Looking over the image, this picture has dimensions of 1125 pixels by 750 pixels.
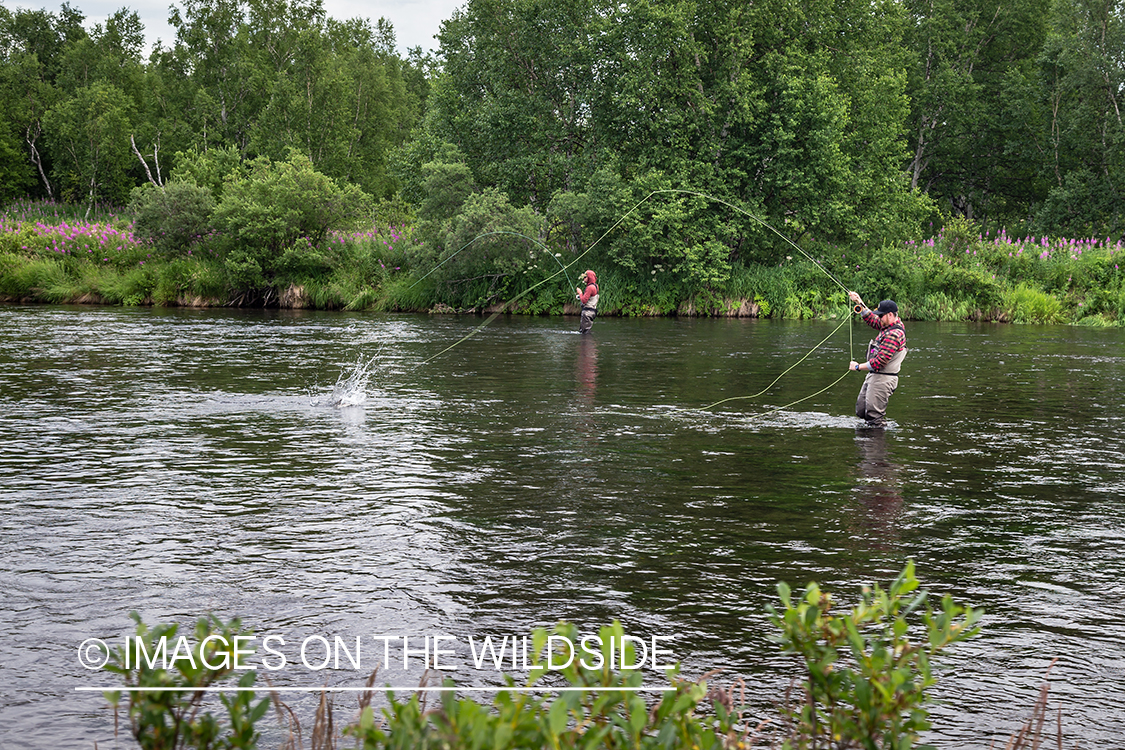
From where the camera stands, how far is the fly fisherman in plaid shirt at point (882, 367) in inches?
505

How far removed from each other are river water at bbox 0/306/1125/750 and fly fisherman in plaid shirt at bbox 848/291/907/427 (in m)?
0.39

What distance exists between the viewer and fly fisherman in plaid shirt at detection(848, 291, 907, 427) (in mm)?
12836

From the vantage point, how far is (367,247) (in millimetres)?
39125

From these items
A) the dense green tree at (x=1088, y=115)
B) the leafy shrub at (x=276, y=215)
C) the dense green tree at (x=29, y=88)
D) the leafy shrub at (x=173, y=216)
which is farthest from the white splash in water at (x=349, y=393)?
the dense green tree at (x=29, y=88)

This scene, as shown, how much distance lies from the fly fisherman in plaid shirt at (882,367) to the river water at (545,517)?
0.39m

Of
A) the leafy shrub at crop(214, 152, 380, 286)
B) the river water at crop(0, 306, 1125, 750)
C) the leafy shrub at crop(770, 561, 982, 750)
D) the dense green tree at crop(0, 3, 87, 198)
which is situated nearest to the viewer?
the leafy shrub at crop(770, 561, 982, 750)

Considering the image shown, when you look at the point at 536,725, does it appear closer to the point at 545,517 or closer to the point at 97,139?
the point at 545,517

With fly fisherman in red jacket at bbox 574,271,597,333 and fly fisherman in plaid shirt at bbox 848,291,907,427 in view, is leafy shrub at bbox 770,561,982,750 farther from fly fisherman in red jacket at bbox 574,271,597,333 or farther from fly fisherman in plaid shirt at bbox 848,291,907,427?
fly fisherman in red jacket at bbox 574,271,597,333

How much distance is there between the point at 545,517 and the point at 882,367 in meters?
6.38

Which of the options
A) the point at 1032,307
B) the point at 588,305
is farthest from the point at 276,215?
the point at 1032,307

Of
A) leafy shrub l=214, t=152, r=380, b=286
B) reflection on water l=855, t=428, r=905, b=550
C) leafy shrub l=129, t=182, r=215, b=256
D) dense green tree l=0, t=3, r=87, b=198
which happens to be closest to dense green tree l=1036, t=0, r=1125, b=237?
leafy shrub l=214, t=152, r=380, b=286

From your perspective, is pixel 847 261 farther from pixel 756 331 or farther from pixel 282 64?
pixel 282 64

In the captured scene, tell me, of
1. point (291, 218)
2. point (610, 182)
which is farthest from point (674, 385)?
point (291, 218)

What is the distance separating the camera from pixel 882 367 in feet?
42.6
